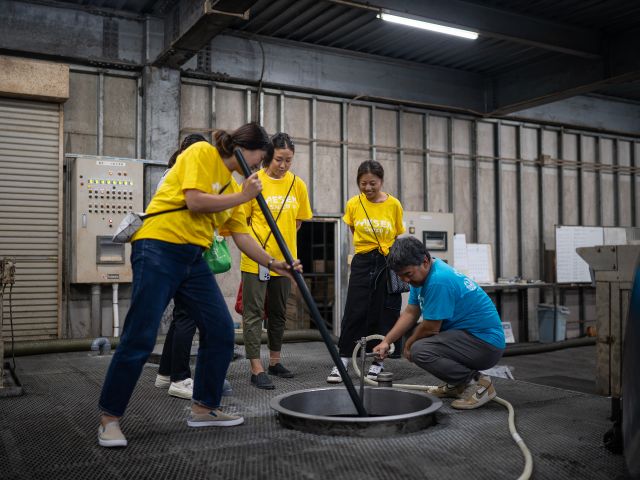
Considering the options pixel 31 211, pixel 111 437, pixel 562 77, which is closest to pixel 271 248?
pixel 111 437

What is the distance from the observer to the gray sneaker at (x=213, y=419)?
2951mm

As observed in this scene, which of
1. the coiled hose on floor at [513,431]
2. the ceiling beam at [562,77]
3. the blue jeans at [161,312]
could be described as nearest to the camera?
the coiled hose on floor at [513,431]

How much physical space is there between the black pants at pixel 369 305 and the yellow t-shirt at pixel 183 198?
1787 mm

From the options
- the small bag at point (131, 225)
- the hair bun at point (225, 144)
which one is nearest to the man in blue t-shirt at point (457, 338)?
the hair bun at point (225, 144)

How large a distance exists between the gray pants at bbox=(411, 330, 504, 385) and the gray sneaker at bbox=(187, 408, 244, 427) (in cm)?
104

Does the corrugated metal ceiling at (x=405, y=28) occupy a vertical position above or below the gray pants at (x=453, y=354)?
above

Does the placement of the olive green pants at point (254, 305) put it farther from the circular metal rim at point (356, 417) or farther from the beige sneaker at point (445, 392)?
the beige sneaker at point (445, 392)

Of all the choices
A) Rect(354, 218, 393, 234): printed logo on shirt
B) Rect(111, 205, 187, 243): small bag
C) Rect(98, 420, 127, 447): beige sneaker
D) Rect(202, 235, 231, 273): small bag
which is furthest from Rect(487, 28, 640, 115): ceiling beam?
Result: Rect(98, 420, 127, 447): beige sneaker

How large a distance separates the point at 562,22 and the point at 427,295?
582cm

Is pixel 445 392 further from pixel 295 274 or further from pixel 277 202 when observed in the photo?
pixel 277 202

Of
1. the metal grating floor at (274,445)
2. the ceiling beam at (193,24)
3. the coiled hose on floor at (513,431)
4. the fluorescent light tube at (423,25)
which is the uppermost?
the fluorescent light tube at (423,25)

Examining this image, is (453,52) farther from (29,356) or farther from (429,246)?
(29,356)

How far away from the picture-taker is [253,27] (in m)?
7.58

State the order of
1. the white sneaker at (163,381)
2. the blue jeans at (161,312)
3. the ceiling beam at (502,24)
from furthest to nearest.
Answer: the ceiling beam at (502,24) < the white sneaker at (163,381) < the blue jeans at (161,312)
